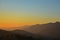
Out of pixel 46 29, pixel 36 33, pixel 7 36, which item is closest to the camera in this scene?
pixel 7 36

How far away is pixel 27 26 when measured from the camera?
268 centimetres

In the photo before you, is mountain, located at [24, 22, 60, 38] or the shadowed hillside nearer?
the shadowed hillside

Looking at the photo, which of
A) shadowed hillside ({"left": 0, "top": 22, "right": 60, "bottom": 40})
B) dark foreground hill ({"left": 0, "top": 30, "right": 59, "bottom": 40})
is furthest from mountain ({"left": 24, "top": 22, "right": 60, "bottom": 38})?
dark foreground hill ({"left": 0, "top": 30, "right": 59, "bottom": 40})

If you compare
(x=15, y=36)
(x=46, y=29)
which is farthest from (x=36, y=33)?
(x=15, y=36)

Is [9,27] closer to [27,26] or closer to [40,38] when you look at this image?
[27,26]

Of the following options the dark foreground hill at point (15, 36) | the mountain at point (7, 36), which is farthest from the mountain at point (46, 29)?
the mountain at point (7, 36)

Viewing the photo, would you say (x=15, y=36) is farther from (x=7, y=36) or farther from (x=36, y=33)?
(x=36, y=33)

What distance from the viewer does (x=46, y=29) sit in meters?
2.74

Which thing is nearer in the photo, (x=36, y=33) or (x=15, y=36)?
(x=15, y=36)

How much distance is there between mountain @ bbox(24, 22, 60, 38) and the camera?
260cm

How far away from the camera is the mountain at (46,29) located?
8.54 ft

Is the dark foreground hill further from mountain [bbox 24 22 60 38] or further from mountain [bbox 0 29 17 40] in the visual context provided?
mountain [bbox 24 22 60 38]

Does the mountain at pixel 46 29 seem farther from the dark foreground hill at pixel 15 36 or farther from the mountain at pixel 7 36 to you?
the mountain at pixel 7 36

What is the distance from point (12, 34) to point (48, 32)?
662mm
